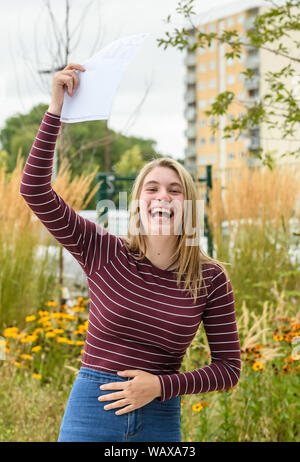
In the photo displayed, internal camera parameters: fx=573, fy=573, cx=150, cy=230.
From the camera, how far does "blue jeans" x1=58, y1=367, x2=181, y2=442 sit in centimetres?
134

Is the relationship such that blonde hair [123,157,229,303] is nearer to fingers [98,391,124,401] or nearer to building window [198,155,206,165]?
fingers [98,391,124,401]

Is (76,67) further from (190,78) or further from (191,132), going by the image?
(190,78)

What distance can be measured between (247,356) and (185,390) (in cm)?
138

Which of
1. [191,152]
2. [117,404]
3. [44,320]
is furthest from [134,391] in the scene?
[191,152]

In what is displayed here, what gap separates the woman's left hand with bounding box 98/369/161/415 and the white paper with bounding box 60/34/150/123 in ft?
1.98

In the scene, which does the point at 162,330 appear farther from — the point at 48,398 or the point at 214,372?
the point at 48,398

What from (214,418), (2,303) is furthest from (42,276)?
(214,418)

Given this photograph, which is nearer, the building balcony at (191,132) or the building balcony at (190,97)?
the building balcony at (191,132)

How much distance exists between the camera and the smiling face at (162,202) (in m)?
1.49

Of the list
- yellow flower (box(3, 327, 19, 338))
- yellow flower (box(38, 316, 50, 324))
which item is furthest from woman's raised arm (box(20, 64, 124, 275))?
yellow flower (box(38, 316, 50, 324))

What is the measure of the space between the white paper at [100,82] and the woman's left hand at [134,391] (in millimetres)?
603

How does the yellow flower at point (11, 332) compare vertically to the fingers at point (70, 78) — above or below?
below

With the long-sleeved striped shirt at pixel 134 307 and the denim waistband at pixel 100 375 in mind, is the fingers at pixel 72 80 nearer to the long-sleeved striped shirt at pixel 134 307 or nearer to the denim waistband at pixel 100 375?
the long-sleeved striped shirt at pixel 134 307

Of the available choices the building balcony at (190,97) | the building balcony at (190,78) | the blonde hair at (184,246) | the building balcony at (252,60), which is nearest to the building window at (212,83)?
the building balcony at (190,97)
